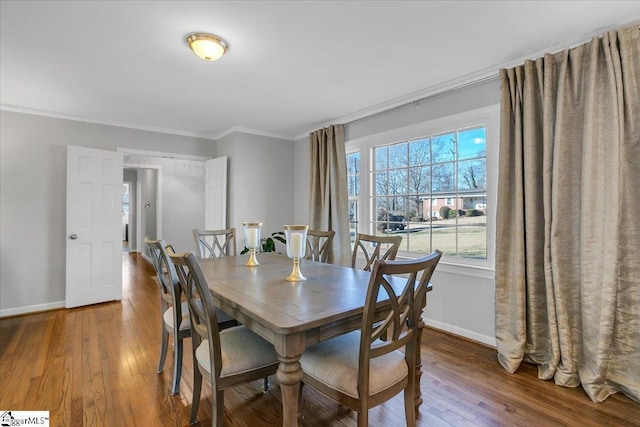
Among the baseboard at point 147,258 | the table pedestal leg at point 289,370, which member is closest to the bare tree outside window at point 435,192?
the table pedestal leg at point 289,370

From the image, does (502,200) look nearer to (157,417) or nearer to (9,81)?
(157,417)

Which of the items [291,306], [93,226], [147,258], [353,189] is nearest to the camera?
[291,306]

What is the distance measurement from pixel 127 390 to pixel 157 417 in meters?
0.44

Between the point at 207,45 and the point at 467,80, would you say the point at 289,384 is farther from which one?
the point at 467,80

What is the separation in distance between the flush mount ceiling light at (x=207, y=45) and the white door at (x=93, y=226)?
2654mm

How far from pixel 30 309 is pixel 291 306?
4.03 m

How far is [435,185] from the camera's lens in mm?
3264

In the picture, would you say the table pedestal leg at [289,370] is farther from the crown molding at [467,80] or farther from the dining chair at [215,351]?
the crown molding at [467,80]

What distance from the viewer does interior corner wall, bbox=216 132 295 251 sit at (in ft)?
14.9

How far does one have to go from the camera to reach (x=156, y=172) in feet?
22.3

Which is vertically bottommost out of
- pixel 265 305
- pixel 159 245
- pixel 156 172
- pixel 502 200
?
pixel 265 305

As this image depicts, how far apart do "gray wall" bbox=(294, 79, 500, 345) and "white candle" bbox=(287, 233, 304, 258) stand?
72.2 inches

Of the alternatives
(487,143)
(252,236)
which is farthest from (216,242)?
(487,143)

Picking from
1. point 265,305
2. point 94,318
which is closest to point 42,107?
point 94,318
